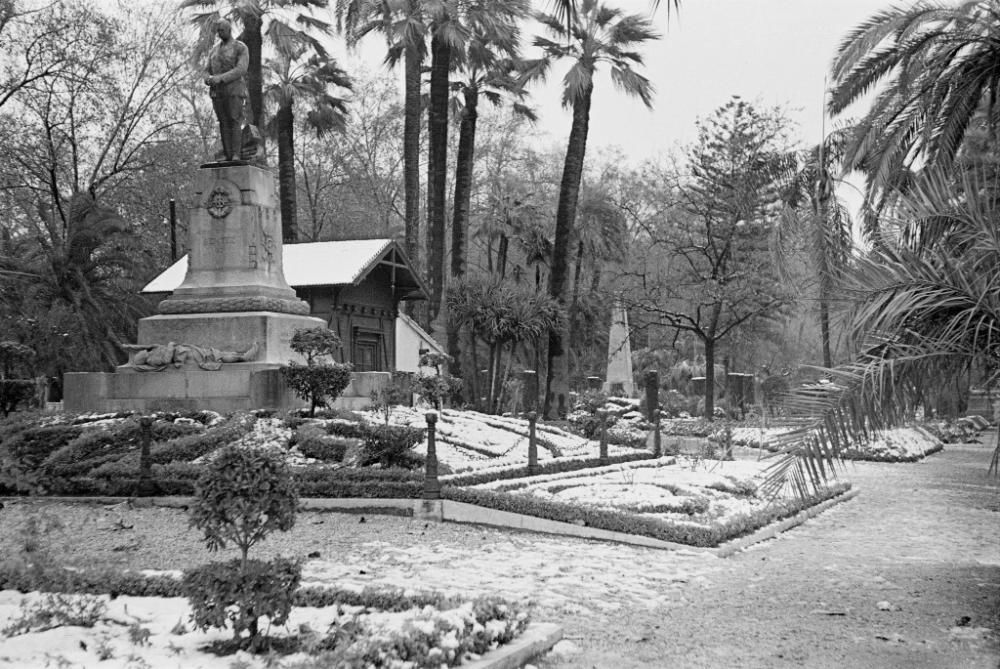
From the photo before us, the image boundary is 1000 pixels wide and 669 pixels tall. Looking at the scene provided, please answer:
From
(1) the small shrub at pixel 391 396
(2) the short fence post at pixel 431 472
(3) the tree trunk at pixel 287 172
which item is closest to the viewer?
(2) the short fence post at pixel 431 472

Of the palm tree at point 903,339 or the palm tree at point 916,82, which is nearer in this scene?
the palm tree at point 903,339

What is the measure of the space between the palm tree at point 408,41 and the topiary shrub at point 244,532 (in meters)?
25.6

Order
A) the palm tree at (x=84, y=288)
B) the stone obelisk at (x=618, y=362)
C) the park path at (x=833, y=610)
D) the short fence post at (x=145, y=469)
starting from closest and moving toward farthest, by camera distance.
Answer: the park path at (x=833, y=610) → the short fence post at (x=145, y=469) → the palm tree at (x=84, y=288) → the stone obelisk at (x=618, y=362)

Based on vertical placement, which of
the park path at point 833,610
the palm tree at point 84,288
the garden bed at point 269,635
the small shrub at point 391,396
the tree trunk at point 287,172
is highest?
the tree trunk at point 287,172

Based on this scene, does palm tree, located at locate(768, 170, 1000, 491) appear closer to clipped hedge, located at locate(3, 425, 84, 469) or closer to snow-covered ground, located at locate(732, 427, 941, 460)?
clipped hedge, located at locate(3, 425, 84, 469)

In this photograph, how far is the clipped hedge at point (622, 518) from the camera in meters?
11.1

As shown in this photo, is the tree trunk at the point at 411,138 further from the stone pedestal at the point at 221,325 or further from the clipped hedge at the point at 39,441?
the clipped hedge at the point at 39,441

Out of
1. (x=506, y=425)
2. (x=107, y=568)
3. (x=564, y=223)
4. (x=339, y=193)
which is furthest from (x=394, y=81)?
(x=107, y=568)

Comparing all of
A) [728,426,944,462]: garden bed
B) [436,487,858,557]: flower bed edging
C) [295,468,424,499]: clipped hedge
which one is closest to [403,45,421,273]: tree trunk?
[728,426,944,462]: garden bed

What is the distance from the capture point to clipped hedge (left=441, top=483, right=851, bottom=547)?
1110 centimetres

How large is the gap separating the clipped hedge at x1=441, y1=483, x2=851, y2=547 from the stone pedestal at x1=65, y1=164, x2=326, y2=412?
20.7 ft

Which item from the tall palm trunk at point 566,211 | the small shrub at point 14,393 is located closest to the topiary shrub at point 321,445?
the small shrub at point 14,393

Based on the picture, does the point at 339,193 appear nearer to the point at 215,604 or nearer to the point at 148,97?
the point at 148,97

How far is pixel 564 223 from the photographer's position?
31391 millimetres
